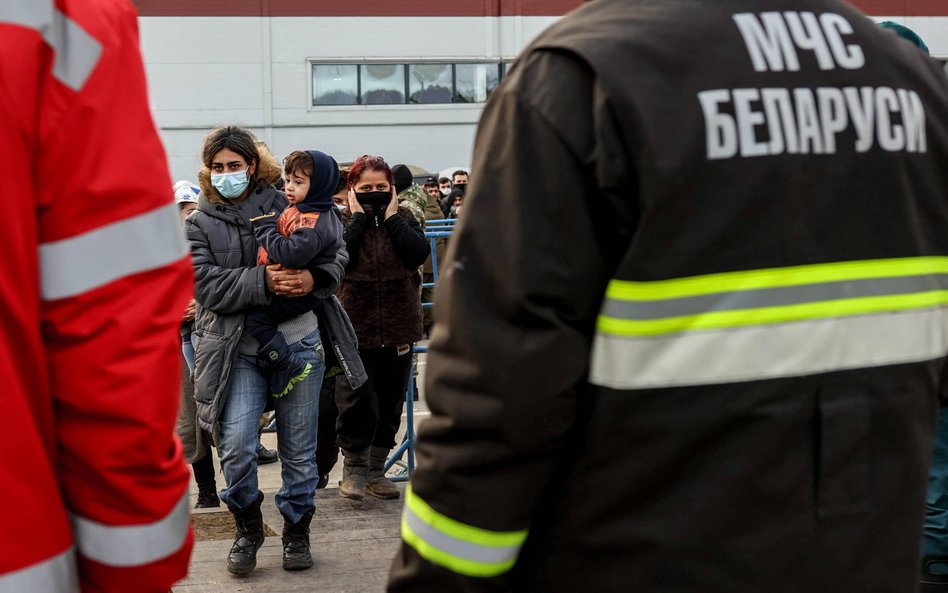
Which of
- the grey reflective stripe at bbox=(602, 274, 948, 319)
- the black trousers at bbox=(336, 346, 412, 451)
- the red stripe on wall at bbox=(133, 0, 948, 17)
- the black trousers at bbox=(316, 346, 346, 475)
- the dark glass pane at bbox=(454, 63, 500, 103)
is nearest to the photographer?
the grey reflective stripe at bbox=(602, 274, 948, 319)

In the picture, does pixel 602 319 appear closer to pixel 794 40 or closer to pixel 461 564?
pixel 461 564

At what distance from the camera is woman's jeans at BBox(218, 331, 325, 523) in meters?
5.39

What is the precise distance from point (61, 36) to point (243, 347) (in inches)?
146

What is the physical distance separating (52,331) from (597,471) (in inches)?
33.9

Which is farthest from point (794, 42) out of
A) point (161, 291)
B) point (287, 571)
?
point (287, 571)

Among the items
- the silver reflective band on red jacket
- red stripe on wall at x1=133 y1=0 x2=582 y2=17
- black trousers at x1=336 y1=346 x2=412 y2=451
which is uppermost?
red stripe on wall at x1=133 y1=0 x2=582 y2=17

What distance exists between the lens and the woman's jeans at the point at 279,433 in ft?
17.7

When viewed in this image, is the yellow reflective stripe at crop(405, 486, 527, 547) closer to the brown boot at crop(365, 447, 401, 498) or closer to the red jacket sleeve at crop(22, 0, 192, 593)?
the red jacket sleeve at crop(22, 0, 192, 593)

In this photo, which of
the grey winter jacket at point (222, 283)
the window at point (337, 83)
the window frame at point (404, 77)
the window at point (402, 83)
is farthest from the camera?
the window at point (402, 83)

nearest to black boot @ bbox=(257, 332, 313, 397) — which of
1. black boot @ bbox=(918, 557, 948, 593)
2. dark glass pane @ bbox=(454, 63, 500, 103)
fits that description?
black boot @ bbox=(918, 557, 948, 593)

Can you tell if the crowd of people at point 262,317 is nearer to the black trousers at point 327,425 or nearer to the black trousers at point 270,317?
the black trousers at point 270,317

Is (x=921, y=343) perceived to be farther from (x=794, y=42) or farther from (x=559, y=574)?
(x=559, y=574)

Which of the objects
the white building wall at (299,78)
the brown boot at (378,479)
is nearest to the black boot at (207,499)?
the brown boot at (378,479)

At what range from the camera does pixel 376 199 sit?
6.81m
